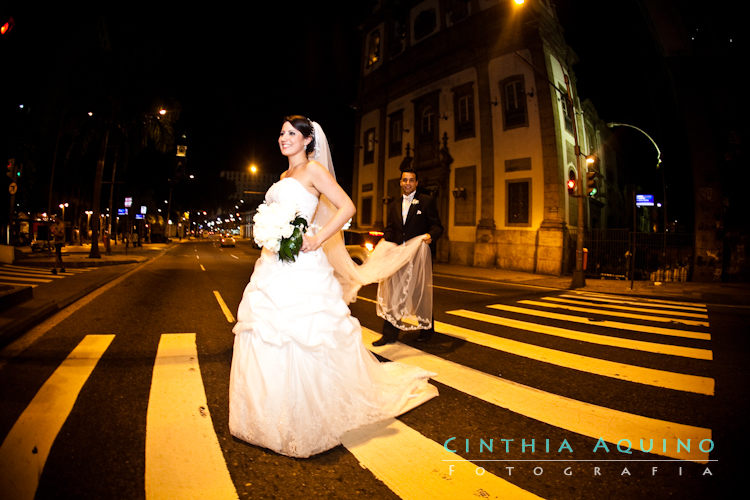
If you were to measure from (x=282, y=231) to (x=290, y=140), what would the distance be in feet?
2.57

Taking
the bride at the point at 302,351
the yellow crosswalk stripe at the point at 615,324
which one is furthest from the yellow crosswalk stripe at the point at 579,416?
the yellow crosswalk stripe at the point at 615,324

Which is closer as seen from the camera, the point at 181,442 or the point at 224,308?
the point at 181,442

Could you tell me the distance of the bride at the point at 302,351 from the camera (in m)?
2.52

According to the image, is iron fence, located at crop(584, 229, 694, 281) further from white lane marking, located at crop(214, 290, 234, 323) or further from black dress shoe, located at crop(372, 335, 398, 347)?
white lane marking, located at crop(214, 290, 234, 323)

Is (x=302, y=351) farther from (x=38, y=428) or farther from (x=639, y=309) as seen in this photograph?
(x=639, y=309)

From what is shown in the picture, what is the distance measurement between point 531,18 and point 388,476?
2353 centimetres

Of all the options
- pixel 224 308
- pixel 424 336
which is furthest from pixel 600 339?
pixel 224 308

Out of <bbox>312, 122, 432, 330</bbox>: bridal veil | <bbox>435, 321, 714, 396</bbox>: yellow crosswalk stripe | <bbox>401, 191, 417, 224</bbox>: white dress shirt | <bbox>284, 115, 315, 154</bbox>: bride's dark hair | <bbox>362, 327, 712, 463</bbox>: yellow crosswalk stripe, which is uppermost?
<bbox>284, 115, 315, 154</bbox>: bride's dark hair

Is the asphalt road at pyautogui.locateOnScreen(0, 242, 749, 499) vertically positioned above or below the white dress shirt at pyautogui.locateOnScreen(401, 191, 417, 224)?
below

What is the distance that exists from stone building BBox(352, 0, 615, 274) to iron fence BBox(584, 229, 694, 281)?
120 centimetres

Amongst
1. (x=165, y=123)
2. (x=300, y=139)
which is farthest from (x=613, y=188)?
(x=300, y=139)

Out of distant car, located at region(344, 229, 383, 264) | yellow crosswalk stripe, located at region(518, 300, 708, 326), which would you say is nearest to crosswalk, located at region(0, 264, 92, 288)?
distant car, located at region(344, 229, 383, 264)

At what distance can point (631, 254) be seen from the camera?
17562 mm

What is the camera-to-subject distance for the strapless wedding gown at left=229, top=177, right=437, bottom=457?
8.23 ft
